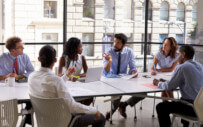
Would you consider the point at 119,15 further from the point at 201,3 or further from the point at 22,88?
the point at 22,88

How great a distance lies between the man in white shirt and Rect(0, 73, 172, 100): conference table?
0.24 m

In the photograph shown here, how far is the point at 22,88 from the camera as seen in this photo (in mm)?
3203

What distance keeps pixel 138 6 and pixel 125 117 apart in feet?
78.9

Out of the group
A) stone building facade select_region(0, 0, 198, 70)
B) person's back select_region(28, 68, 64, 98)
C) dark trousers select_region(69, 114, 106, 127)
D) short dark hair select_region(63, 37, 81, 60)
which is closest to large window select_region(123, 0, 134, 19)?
stone building facade select_region(0, 0, 198, 70)

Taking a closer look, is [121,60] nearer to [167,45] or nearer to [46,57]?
[167,45]

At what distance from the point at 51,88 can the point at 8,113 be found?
381 millimetres

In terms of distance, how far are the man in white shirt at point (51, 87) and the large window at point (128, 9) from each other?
23776 mm

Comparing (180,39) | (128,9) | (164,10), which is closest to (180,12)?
(164,10)

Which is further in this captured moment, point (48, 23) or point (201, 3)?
point (48, 23)

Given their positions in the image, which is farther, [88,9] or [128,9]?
[88,9]

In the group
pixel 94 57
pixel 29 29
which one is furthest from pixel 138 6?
pixel 29 29

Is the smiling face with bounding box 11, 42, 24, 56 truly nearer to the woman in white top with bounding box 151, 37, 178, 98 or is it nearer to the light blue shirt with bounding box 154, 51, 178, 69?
the woman in white top with bounding box 151, 37, 178, 98

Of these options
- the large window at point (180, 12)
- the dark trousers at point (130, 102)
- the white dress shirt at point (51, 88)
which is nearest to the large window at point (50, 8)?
the large window at point (180, 12)

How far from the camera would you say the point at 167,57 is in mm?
4578
